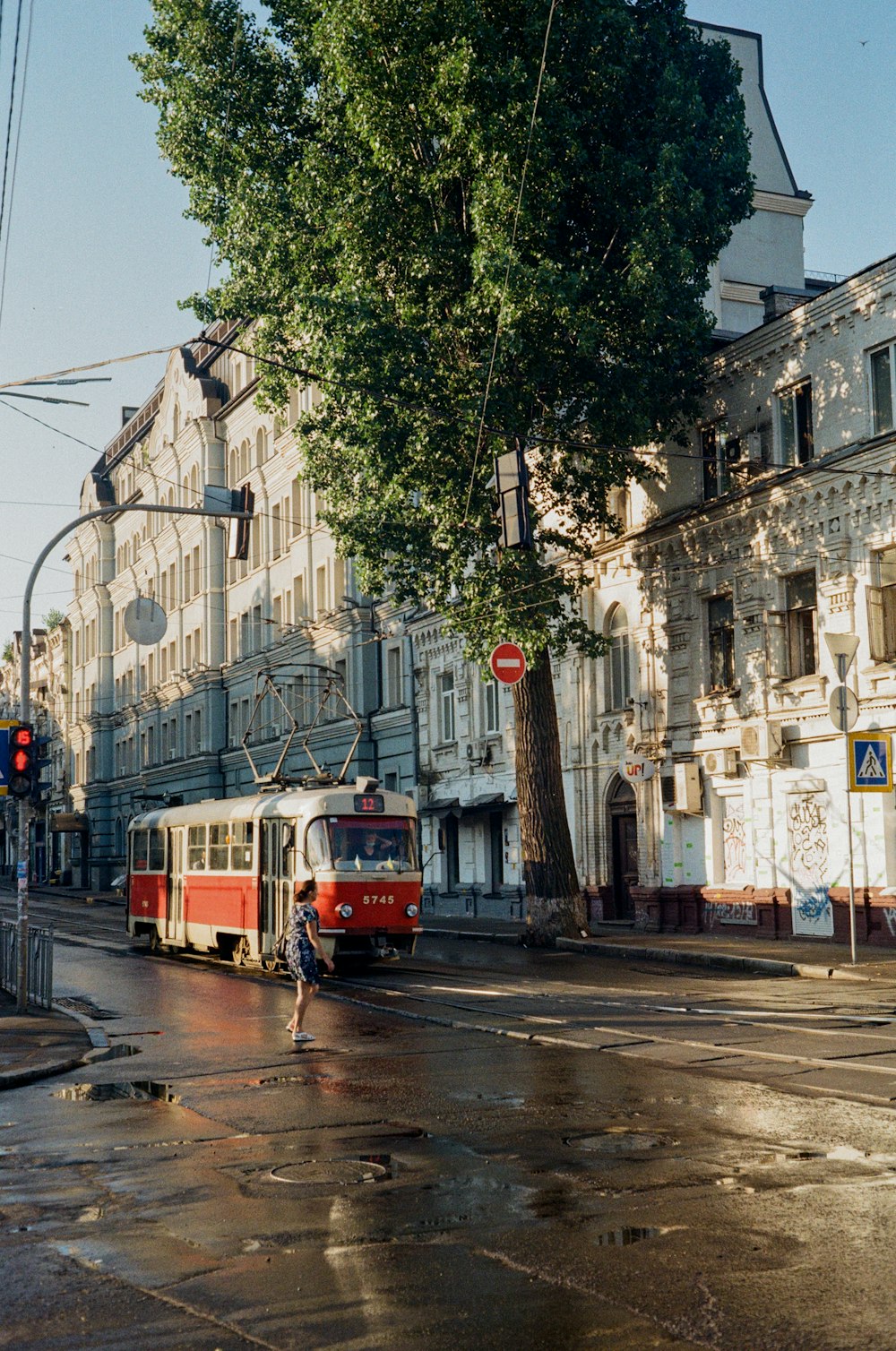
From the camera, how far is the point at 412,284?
27.7m

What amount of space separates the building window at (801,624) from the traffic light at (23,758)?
1559cm

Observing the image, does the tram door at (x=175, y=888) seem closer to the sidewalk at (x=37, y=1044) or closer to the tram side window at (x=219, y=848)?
the tram side window at (x=219, y=848)

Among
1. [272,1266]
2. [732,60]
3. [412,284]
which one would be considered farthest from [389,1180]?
[732,60]

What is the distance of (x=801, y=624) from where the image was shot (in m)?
28.8

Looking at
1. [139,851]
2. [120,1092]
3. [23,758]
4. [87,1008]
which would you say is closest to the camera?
[120,1092]

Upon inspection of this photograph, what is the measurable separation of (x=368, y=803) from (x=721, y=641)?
402 inches

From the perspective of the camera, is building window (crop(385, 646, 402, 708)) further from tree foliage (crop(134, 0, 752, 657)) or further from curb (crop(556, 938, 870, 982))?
curb (crop(556, 938, 870, 982))

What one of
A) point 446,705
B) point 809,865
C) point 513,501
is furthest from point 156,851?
point 513,501

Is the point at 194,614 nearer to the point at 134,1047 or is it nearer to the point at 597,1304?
the point at 134,1047

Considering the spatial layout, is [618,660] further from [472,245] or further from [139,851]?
[139,851]

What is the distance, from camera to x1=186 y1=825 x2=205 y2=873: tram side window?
96.3 feet

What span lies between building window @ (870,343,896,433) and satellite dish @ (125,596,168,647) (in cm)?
1390

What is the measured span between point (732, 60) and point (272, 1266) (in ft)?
91.4

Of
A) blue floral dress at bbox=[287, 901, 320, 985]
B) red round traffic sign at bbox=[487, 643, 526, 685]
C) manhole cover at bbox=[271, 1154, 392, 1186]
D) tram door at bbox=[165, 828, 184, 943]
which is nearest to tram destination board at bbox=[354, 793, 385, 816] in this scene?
red round traffic sign at bbox=[487, 643, 526, 685]
